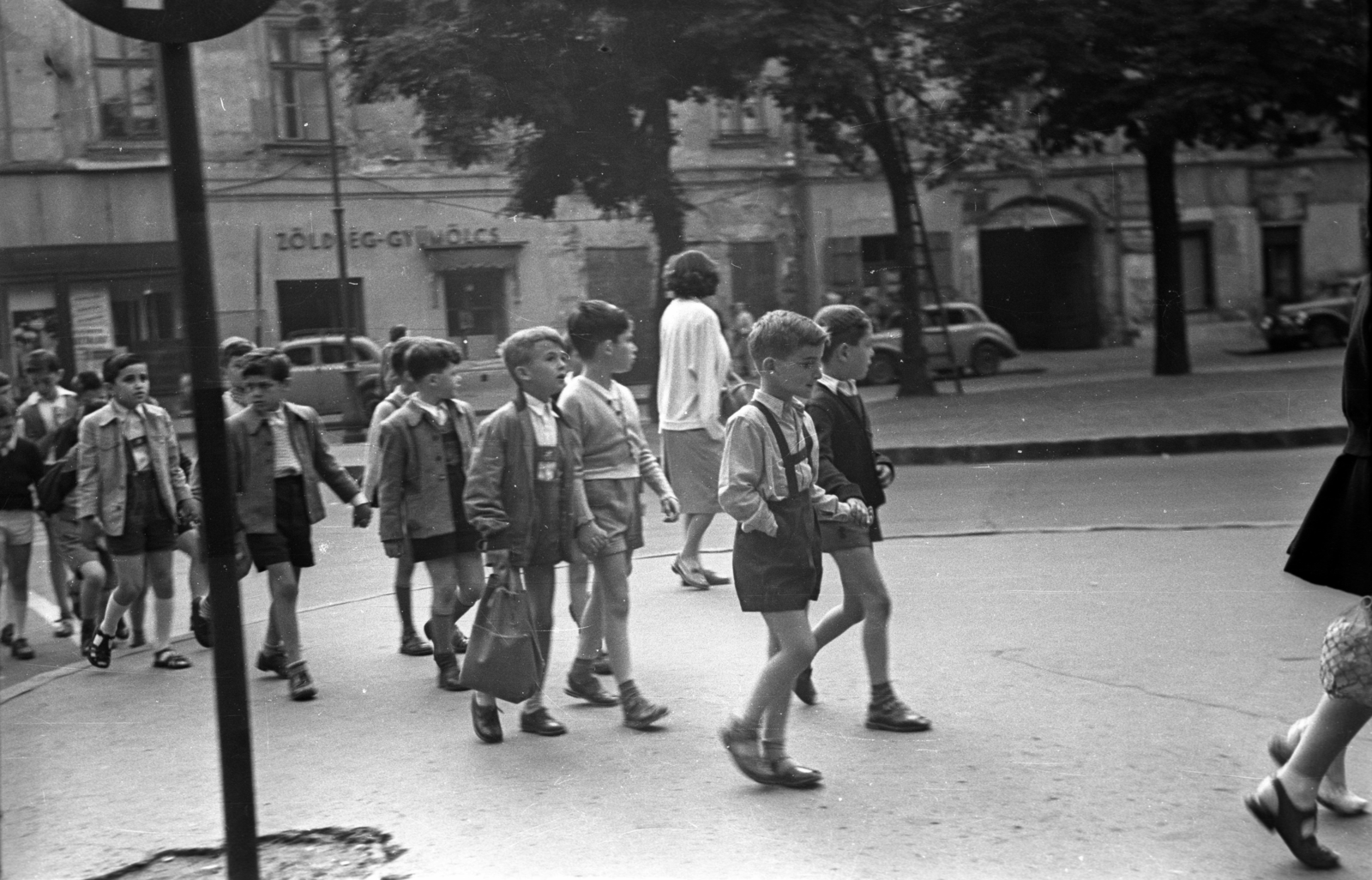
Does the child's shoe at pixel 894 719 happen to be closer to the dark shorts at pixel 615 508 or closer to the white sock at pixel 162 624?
the dark shorts at pixel 615 508

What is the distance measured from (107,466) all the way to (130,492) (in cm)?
17

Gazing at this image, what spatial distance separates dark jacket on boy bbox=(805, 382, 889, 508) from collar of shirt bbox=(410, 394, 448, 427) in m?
1.86

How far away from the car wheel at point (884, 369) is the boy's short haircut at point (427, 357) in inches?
167

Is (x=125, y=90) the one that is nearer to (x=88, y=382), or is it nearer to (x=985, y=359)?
(x=88, y=382)

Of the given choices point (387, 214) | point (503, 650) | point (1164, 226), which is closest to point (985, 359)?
point (1164, 226)

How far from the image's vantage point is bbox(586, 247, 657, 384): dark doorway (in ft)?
23.7

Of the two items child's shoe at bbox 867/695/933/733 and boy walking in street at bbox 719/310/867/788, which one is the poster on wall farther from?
child's shoe at bbox 867/695/933/733

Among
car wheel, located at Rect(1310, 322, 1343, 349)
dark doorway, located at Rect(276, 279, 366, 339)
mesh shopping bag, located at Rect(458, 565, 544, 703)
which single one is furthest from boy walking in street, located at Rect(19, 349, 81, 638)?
car wheel, located at Rect(1310, 322, 1343, 349)

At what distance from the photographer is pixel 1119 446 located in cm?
1248

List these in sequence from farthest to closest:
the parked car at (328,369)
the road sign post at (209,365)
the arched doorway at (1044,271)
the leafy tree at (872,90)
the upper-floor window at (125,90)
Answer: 1. the arched doorway at (1044,271)
2. the leafy tree at (872,90)
3. the parked car at (328,369)
4. the upper-floor window at (125,90)
5. the road sign post at (209,365)

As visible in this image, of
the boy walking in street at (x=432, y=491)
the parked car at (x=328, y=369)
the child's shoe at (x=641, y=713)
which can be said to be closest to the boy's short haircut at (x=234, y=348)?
the parked car at (x=328, y=369)

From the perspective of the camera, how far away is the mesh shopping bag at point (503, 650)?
4703mm

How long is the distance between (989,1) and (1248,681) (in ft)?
11.4

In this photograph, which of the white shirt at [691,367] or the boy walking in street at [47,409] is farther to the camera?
the boy walking in street at [47,409]
